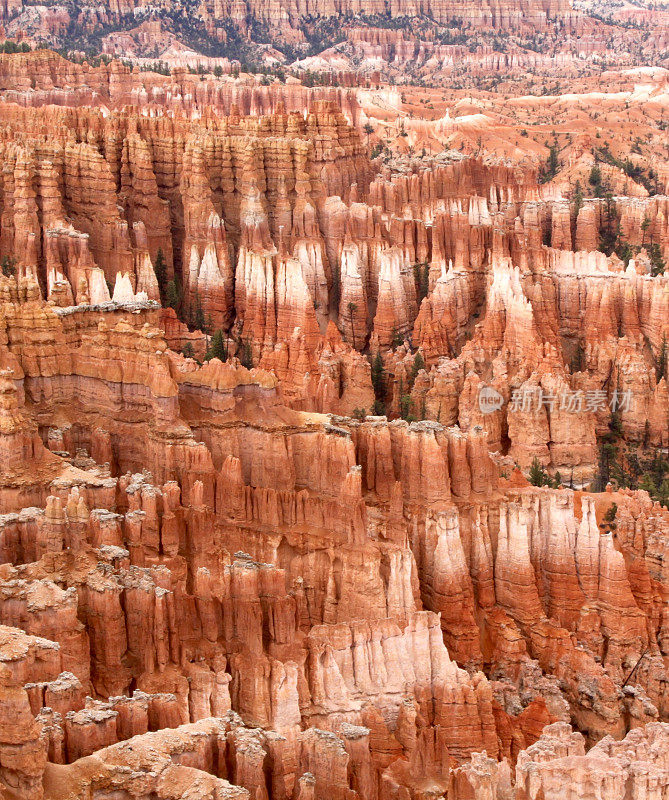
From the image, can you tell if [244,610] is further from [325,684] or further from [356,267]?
[356,267]

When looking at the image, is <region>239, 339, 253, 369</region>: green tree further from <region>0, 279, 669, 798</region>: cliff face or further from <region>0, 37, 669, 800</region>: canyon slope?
<region>0, 279, 669, 798</region>: cliff face

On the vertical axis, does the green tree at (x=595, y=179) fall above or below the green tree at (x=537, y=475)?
above

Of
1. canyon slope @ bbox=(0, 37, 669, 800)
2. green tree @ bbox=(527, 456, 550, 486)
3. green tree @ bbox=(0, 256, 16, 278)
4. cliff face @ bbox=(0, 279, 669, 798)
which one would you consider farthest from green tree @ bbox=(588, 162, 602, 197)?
cliff face @ bbox=(0, 279, 669, 798)

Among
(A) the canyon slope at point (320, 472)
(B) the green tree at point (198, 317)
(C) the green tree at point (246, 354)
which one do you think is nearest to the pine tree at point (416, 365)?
(A) the canyon slope at point (320, 472)

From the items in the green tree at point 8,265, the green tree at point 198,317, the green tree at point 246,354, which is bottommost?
the green tree at point 246,354

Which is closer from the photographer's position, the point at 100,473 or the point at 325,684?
the point at 325,684

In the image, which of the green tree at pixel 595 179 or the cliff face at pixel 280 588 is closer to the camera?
the cliff face at pixel 280 588

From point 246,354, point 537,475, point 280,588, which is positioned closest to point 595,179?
point 246,354

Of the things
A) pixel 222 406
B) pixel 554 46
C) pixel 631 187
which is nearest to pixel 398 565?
pixel 222 406

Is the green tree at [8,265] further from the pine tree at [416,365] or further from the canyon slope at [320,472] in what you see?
the pine tree at [416,365]
